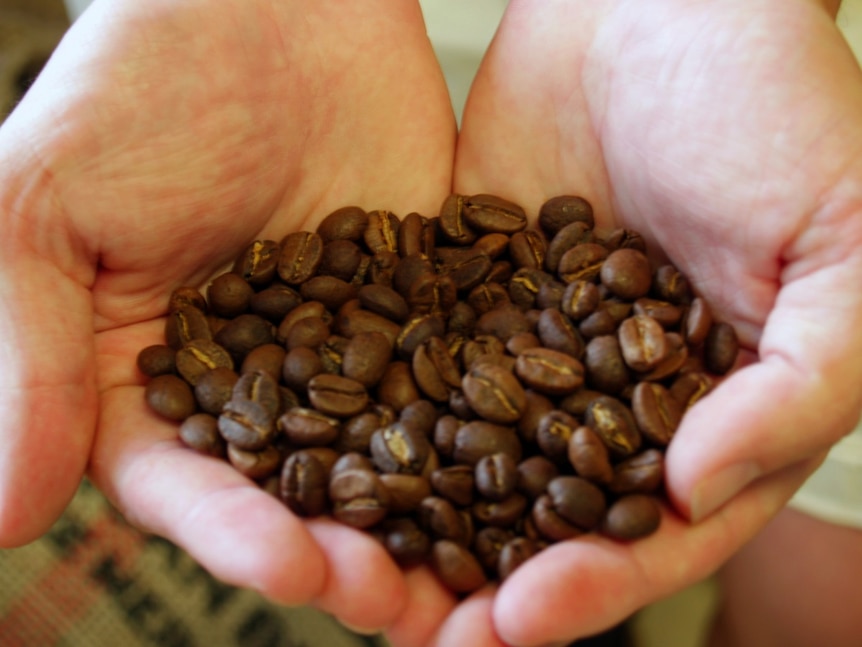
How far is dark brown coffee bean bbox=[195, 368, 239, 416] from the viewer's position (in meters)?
1.60

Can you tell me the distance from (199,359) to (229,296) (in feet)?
0.66

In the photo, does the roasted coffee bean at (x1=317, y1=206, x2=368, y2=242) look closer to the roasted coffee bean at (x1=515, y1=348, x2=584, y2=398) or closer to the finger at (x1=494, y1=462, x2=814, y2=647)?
the roasted coffee bean at (x1=515, y1=348, x2=584, y2=398)

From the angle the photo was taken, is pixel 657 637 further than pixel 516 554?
Yes

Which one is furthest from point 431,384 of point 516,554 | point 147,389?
point 147,389

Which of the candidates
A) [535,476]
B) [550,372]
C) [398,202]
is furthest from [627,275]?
[398,202]

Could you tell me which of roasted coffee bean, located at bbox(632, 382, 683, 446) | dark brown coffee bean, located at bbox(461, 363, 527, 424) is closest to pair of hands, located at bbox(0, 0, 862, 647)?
roasted coffee bean, located at bbox(632, 382, 683, 446)

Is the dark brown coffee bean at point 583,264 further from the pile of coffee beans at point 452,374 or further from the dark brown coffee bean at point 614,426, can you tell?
the dark brown coffee bean at point 614,426

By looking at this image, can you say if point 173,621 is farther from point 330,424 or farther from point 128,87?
point 128,87

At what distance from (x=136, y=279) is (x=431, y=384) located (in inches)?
28.6

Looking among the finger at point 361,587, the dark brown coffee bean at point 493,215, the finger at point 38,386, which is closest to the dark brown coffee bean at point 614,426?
the finger at point 361,587

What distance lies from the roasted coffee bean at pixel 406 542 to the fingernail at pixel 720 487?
45 centimetres

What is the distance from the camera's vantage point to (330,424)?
1518 mm

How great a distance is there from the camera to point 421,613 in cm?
128

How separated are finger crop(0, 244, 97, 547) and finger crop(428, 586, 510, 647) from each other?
75cm
